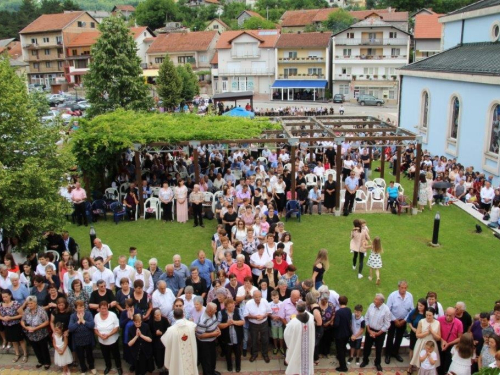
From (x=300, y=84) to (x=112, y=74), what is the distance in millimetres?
32610

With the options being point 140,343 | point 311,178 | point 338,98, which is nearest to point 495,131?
point 311,178

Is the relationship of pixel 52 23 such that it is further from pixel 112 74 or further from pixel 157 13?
pixel 112 74

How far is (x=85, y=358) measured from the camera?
8984mm

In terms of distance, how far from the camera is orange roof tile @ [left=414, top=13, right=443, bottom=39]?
60500 mm

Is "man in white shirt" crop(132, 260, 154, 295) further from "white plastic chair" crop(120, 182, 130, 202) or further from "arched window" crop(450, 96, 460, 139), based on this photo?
"arched window" crop(450, 96, 460, 139)

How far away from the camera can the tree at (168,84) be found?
42.3 m

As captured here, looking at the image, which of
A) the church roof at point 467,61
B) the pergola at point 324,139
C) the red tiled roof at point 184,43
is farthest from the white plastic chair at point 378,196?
the red tiled roof at point 184,43

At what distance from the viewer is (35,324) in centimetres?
865

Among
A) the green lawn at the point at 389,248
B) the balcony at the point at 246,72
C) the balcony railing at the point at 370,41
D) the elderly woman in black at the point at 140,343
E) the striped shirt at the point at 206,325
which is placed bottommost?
the green lawn at the point at 389,248

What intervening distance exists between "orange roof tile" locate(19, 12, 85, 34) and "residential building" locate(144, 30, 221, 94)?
1528cm

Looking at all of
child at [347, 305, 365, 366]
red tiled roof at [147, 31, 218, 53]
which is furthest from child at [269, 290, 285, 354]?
red tiled roof at [147, 31, 218, 53]

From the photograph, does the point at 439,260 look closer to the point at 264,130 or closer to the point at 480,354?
the point at 480,354

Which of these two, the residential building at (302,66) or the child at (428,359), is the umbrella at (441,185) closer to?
the child at (428,359)

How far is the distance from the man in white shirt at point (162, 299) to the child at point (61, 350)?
5.44ft
